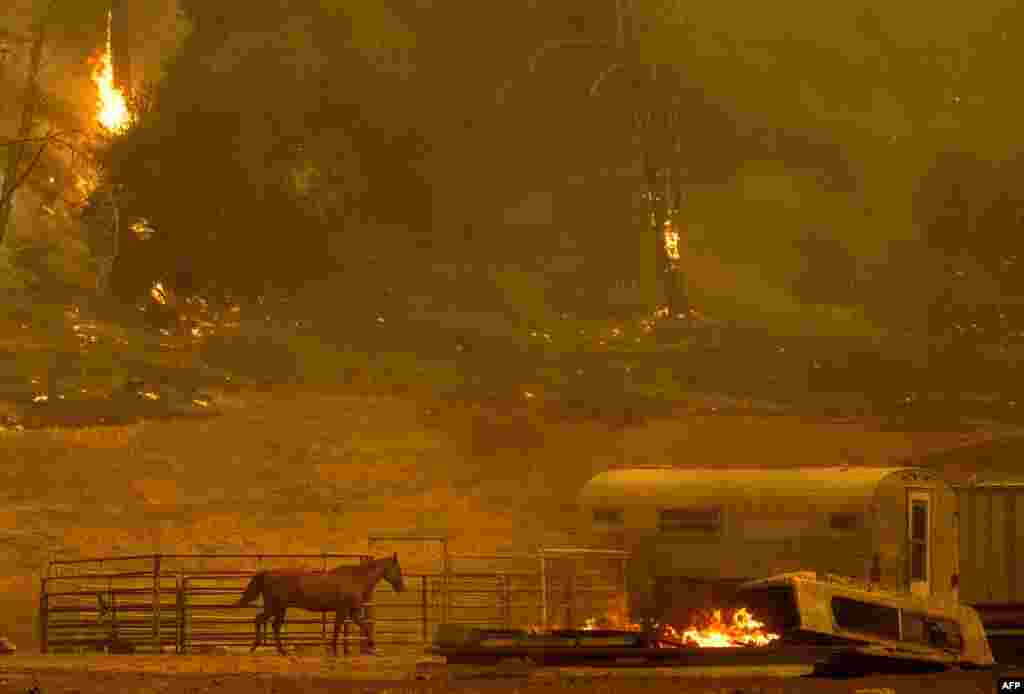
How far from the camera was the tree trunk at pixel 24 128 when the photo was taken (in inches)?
1954

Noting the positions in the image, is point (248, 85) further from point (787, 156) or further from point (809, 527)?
point (809, 527)

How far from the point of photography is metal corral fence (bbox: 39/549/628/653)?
29.2 m

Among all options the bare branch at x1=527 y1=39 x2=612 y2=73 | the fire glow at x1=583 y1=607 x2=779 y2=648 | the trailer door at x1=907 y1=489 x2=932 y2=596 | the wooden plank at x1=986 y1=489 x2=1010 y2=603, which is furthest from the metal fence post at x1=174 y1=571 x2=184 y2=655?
the bare branch at x1=527 y1=39 x2=612 y2=73

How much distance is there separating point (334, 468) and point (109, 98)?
17.0 m

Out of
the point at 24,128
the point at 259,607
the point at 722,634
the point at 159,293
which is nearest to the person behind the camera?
the point at 722,634

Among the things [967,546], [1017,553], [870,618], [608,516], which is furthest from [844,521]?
[870,618]

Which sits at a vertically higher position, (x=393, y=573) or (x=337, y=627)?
(x=393, y=573)

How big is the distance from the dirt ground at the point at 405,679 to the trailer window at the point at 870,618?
702mm

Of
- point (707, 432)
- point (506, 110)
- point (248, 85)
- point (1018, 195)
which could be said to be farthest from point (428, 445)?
point (1018, 195)

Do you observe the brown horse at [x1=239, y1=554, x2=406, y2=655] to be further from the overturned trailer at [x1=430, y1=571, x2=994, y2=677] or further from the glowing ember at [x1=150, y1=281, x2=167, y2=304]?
the glowing ember at [x1=150, y1=281, x2=167, y2=304]

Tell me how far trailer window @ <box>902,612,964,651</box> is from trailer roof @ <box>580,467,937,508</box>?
15.8ft

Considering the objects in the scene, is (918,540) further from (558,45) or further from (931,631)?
(558,45)

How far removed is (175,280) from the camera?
56000 millimetres

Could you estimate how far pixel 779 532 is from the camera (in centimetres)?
3131
